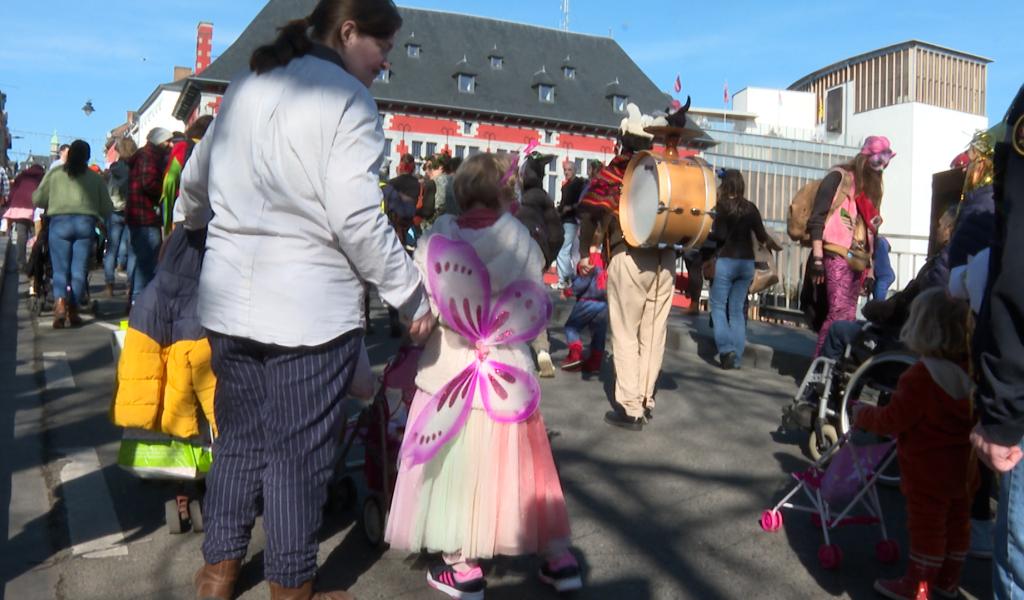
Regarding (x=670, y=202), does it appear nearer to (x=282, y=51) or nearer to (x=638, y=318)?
(x=638, y=318)

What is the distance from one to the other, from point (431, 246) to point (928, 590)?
7.47 ft

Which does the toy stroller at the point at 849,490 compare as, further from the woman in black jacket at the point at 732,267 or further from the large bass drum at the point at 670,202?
the woman in black jacket at the point at 732,267

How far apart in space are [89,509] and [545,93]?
5248 cm

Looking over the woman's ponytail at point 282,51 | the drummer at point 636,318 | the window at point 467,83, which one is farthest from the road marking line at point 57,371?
the window at point 467,83

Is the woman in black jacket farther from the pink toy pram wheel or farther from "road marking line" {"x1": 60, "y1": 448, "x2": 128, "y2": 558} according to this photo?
"road marking line" {"x1": 60, "y1": 448, "x2": 128, "y2": 558}

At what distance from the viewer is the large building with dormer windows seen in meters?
51.2

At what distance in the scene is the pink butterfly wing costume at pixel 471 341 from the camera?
3.58 m

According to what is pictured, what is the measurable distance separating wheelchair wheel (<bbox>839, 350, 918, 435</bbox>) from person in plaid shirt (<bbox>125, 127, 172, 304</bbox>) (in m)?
6.38

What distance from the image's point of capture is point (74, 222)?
9414 millimetres

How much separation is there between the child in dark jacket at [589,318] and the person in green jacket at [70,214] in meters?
4.92

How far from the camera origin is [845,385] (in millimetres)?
5570

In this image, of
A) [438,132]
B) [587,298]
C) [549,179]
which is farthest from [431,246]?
[549,179]

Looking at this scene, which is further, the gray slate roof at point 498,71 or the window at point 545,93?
the window at point 545,93

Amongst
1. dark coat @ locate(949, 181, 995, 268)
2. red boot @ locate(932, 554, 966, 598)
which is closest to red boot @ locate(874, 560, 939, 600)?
red boot @ locate(932, 554, 966, 598)
